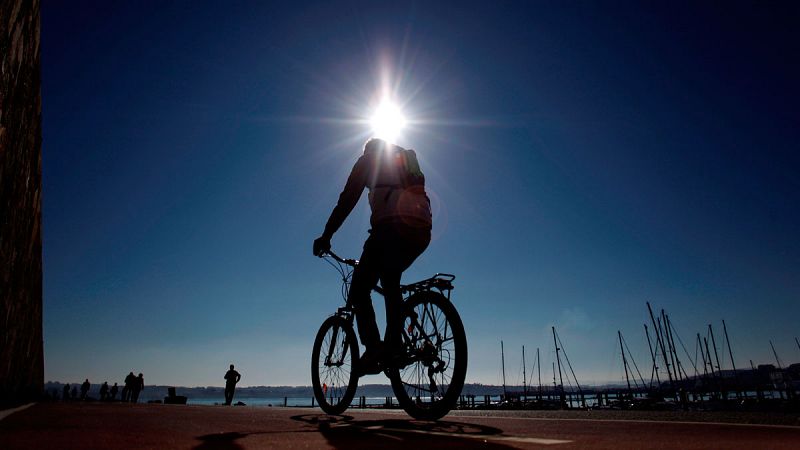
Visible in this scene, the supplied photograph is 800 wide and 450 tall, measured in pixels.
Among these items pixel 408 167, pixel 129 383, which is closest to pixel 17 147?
pixel 408 167

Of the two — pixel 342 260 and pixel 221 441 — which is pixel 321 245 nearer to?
pixel 342 260

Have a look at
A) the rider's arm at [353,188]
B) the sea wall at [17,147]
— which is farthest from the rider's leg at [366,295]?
the sea wall at [17,147]

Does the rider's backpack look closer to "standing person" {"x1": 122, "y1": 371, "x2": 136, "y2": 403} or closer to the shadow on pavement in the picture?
the shadow on pavement

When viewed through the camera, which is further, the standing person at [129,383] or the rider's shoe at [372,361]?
the standing person at [129,383]

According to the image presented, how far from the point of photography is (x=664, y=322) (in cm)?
6341

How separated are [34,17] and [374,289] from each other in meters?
3.18

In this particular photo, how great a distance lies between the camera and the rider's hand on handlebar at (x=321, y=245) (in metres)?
4.28

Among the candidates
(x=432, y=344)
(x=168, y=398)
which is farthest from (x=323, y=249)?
(x=168, y=398)

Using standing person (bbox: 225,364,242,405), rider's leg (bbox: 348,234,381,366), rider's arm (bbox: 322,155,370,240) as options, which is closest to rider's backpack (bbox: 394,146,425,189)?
rider's arm (bbox: 322,155,370,240)

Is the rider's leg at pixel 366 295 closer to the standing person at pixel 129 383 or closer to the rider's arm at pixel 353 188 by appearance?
the rider's arm at pixel 353 188

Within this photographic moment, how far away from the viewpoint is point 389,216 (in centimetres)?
365

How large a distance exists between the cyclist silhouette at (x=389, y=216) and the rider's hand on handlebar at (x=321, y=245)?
327mm

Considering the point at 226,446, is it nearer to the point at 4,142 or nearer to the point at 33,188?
the point at 4,142

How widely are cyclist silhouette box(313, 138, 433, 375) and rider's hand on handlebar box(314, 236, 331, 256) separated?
0.33 meters
